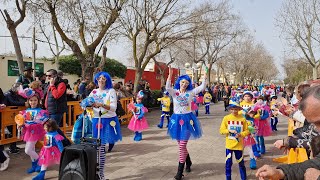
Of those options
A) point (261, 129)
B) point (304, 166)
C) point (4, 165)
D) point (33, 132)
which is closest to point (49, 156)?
point (33, 132)

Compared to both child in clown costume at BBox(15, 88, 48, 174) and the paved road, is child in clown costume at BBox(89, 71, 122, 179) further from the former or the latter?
child in clown costume at BBox(15, 88, 48, 174)

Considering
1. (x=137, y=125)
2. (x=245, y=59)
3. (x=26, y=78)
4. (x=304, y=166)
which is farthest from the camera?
(x=245, y=59)

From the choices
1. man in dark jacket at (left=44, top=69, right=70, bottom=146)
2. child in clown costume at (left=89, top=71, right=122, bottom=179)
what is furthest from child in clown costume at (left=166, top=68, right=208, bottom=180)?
man in dark jacket at (left=44, top=69, right=70, bottom=146)

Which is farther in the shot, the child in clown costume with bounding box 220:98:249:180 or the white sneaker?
the white sneaker

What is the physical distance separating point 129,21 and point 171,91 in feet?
37.0

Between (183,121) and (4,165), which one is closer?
(183,121)

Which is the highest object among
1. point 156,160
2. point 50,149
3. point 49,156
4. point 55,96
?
point 55,96

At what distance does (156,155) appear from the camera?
6930mm

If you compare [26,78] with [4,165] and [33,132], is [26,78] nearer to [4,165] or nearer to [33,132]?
[33,132]

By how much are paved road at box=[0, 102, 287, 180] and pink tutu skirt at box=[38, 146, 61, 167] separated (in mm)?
369

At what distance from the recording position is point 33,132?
18.8 feet

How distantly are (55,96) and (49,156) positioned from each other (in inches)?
58.0

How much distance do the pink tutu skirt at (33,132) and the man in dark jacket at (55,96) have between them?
0.71 m

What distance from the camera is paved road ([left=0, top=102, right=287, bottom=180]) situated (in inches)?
216
